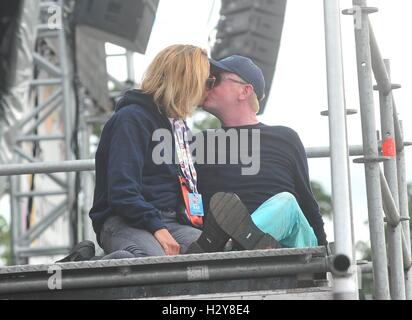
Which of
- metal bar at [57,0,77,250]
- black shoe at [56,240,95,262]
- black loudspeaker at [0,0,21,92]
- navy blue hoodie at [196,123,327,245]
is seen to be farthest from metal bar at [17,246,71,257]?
black loudspeaker at [0,0,21,92]

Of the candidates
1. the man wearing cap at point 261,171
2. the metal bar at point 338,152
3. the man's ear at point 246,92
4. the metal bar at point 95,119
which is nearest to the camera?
the metal bar at point 338,152

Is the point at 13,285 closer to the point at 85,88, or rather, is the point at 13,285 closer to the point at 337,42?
the point at 337,42

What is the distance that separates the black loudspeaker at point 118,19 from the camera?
Answer: 703 cm

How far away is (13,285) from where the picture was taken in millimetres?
2756

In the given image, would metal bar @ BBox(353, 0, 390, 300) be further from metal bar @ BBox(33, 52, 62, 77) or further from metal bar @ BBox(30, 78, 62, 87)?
metal bar @ BBox(33, 52, 62, 77)

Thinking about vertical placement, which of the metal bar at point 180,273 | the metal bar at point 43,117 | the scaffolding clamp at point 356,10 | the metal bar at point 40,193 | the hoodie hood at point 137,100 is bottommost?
the metal bar at point 180,273

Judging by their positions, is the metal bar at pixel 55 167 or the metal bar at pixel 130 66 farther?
the metal bar at pixel 130 66

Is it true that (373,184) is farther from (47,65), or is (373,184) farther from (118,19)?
(47,65)

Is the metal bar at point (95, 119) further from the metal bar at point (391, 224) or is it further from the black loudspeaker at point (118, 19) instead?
the metal bar at point (391, 224)

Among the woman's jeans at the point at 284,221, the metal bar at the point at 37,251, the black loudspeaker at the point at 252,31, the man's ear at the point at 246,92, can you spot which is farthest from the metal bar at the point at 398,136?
the metal bar at the point at 37,251

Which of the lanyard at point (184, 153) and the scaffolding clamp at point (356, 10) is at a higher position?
the scaffolding clamp at point (356, 10)

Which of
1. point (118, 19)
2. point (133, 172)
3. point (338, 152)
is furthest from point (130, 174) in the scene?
point (118, 19)

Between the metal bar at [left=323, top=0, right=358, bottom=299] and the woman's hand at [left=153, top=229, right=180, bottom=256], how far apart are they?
2.29ft

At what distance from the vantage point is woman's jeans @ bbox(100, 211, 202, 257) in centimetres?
317
